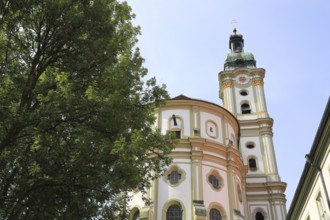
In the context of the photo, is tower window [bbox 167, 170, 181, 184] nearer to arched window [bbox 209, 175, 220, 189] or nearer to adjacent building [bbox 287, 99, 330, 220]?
arched window [bbox 209, 175, 220, 189]

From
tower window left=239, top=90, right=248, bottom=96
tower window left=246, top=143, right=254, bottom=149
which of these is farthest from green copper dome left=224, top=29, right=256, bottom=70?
tower window left=246, top=143, right=254, bottom=149

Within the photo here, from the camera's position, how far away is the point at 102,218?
10.1 meters

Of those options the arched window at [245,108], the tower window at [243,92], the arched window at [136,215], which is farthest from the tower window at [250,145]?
the arched window at [136,215]

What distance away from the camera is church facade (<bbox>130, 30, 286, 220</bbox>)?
88.6 ft

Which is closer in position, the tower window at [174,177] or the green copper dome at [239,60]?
A: the tower window at [174,177]

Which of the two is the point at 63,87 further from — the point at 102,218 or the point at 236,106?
the point at 236,106

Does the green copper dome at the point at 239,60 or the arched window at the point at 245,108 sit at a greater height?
the green copper dome at the point at 239,60

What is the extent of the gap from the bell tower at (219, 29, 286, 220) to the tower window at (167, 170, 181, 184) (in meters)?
8.62

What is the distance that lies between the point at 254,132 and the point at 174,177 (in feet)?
53.4

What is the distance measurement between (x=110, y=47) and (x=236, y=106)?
3448 centimetres

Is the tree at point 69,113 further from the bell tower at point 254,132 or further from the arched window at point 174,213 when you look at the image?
the bell tower at point 254,132

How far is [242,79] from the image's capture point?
4647cm

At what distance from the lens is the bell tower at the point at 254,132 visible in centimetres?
3675

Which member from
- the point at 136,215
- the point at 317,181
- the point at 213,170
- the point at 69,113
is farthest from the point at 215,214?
the point at 69,113
